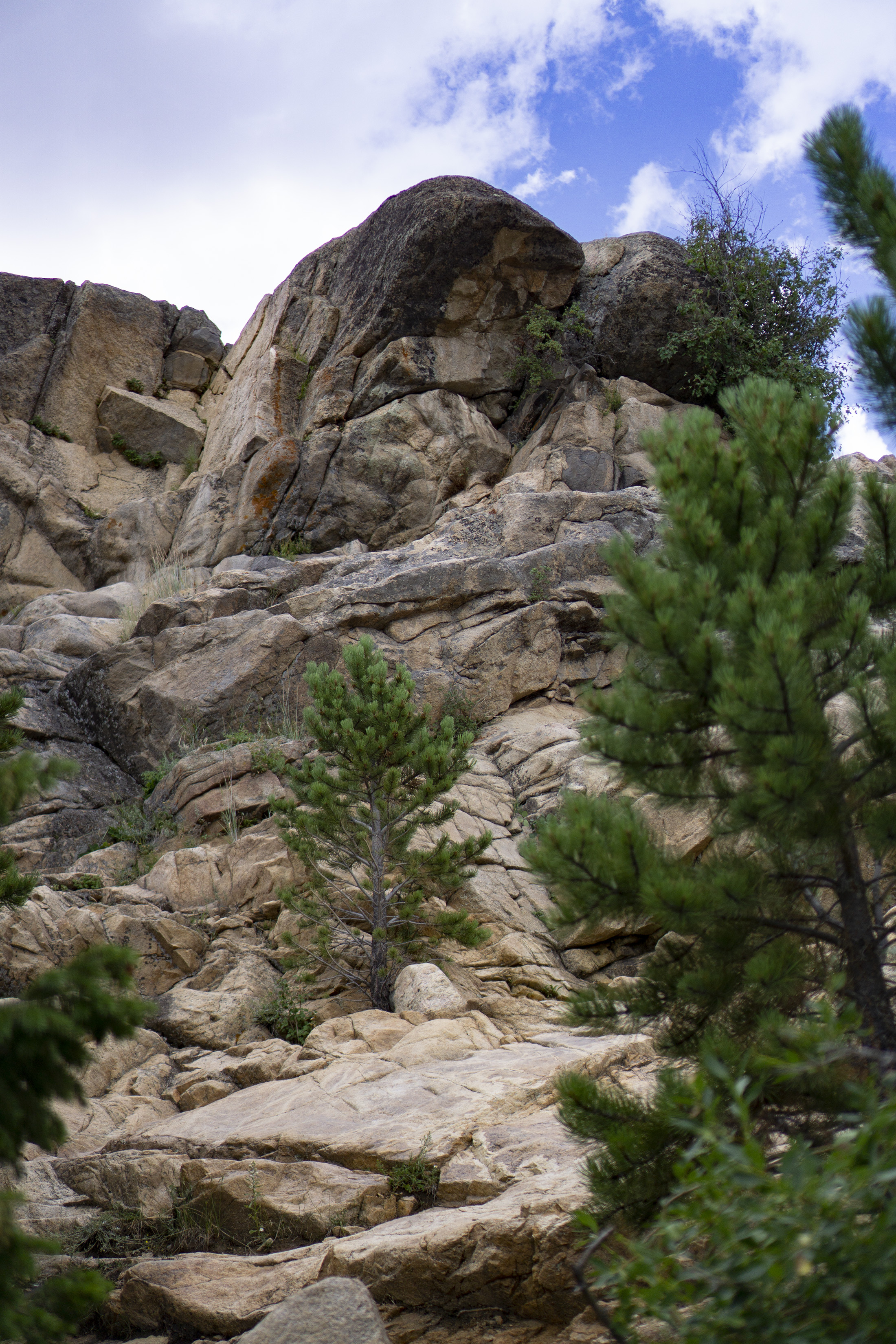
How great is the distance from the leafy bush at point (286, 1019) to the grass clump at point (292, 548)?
10.6 metres

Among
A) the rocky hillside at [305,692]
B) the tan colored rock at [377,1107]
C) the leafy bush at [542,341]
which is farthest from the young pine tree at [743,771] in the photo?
the leafy bush at [542,341]

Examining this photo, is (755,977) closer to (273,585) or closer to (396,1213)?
(396,1213)

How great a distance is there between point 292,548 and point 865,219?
14.5m

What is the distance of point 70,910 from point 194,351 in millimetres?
19269

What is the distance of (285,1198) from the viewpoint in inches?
194

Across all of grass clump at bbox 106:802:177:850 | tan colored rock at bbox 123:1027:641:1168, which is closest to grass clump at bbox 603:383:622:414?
grass clump at bbox 106:802:177:850

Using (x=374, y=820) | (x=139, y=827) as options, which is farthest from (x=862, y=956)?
(x=139, y=827)

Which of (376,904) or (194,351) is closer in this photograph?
(376,904)

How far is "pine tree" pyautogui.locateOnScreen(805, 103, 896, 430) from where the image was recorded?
374 cm

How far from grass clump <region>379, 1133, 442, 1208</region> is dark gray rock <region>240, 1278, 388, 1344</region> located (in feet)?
4.81

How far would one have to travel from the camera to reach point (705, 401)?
1930cm

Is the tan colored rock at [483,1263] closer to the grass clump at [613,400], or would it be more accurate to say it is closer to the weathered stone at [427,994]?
the weathered stone at [427,994]

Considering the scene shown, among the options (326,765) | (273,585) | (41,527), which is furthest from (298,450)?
(326,765)

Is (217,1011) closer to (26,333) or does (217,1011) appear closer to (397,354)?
(397,354)
